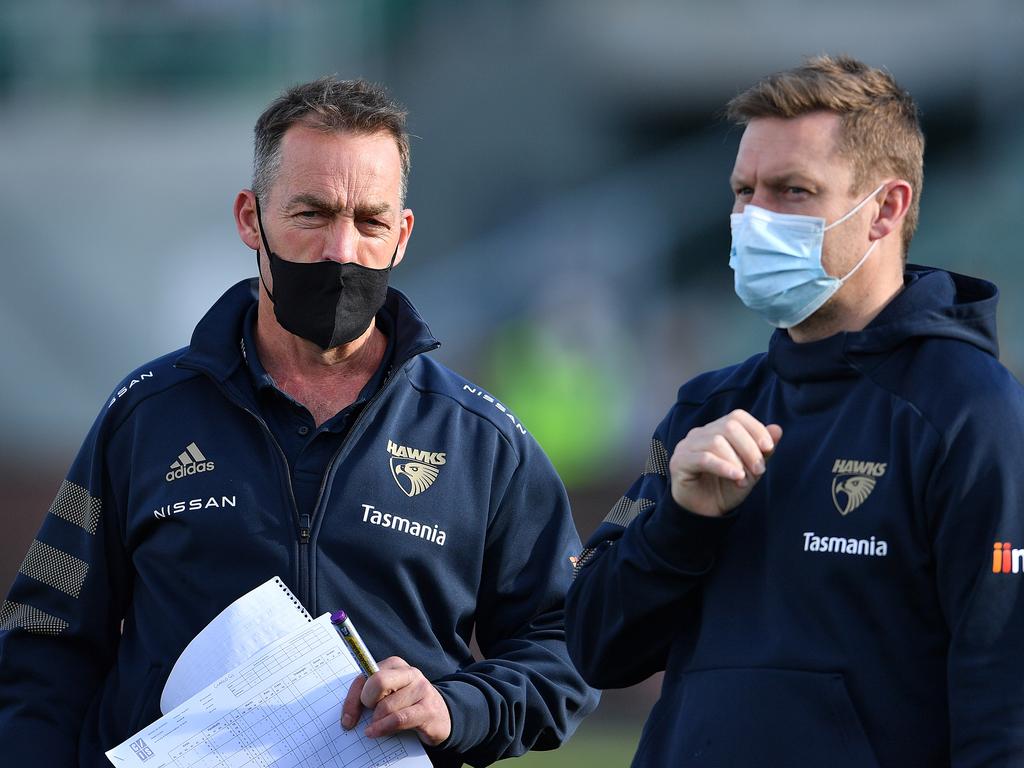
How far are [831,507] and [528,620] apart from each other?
897 mm

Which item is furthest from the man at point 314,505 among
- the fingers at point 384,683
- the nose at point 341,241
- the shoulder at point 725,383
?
the shoulder at point 725,383

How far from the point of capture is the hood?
275 cm

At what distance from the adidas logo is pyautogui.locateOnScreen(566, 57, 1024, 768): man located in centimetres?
80

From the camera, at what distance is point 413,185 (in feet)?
52.7

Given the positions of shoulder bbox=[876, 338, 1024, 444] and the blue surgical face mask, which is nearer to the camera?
shoulder bbox=[876, 338, 1024, 444]

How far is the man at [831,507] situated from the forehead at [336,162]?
2.59ft

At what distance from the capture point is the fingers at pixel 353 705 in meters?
2.97

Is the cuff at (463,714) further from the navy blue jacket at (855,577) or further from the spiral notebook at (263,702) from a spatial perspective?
the navy blue jacket at (855,577)

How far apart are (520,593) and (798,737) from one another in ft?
2.96

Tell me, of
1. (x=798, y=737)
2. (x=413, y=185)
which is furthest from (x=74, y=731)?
(x=413, y=185)

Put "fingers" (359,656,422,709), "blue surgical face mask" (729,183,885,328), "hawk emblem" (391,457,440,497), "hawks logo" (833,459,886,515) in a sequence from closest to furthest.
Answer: "hawks logo" (833,459,886,515), "blue surgical face mask" (729,183,885,328), "fingers" (359,656,422,709), "hawk emblem" (391,457,440,497)

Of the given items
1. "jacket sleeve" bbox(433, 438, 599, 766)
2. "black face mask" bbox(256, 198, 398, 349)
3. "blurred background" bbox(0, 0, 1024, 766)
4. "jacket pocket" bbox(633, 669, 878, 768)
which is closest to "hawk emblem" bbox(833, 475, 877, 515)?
"jacket pocket" bbox(633, 669, 878, 768)

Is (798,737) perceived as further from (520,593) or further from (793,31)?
(793,31)

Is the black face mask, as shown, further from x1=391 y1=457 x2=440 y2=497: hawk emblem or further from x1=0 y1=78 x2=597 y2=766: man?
x1=391 y1=457 x2=440 y2=497: hawk emblem
